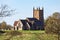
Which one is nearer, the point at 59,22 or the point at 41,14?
the point at 59,22

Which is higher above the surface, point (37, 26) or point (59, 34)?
point (59, 34)

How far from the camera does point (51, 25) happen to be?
28.8 metres

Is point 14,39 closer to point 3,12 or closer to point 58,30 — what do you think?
point 58,30

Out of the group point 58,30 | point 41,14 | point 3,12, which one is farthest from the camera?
point 41,14

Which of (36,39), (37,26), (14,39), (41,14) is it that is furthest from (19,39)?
(41,14)

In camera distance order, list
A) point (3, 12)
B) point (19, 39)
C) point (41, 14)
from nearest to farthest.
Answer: point (3, 12)
point (19, 39)
point (41, 14)

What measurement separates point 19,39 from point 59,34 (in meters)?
5.75

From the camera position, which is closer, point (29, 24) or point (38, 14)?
point (29, 24)

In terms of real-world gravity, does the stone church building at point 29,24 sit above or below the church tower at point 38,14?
below

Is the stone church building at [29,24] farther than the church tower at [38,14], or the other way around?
the church tower at [38,14]

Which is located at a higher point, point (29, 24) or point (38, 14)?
point (38, 14)

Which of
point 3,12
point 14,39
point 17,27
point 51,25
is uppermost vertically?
point 3,12

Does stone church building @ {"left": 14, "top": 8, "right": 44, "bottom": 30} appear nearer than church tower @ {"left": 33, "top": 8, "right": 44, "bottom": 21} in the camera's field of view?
Yes

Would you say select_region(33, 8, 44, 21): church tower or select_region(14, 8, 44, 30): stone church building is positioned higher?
select_region(33, 8, 44, 21): church tower
